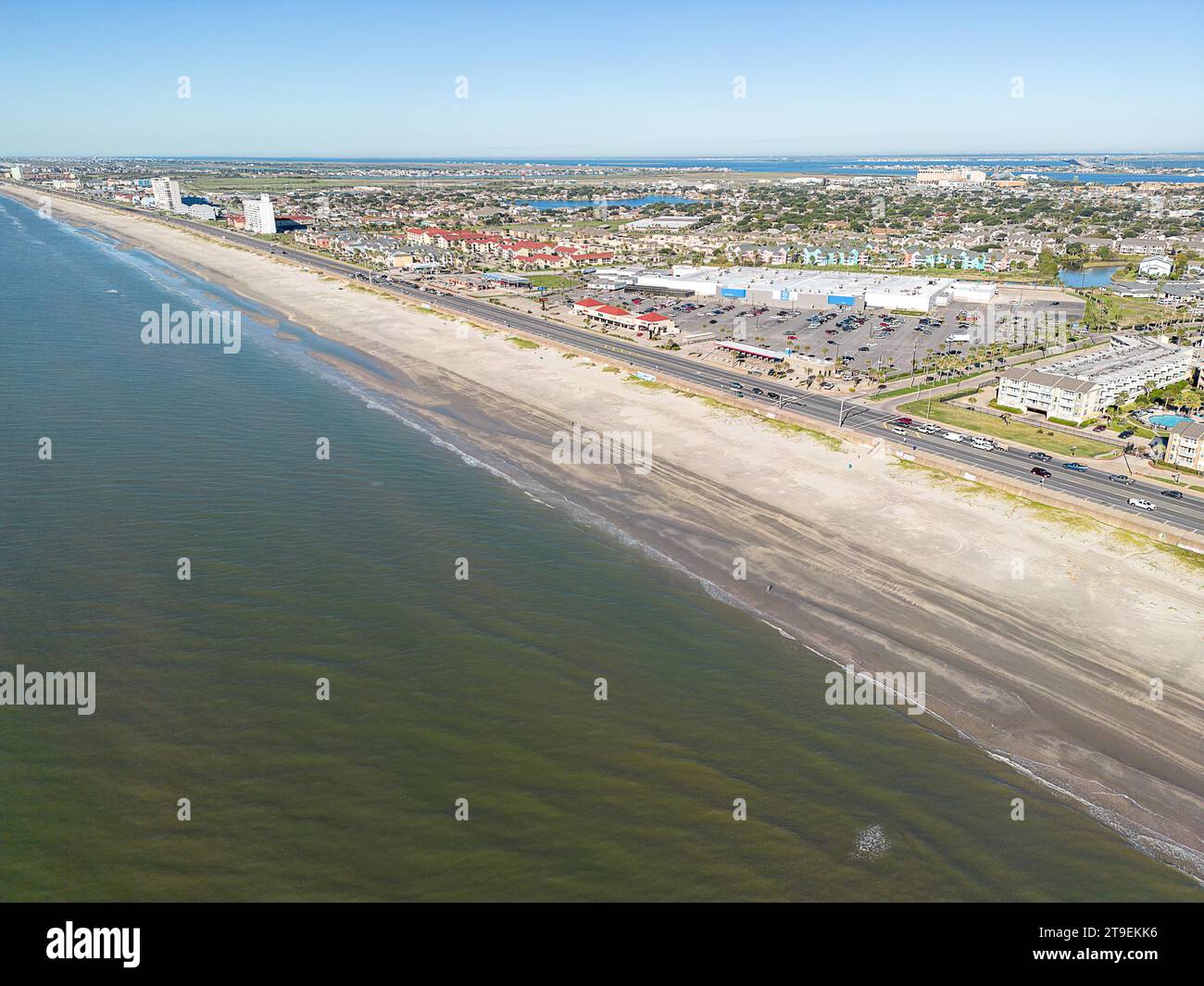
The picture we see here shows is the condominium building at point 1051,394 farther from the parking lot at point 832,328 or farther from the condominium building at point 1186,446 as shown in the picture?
the parking lot at point 832,328

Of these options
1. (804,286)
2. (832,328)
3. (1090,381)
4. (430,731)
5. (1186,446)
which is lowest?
(430,731)

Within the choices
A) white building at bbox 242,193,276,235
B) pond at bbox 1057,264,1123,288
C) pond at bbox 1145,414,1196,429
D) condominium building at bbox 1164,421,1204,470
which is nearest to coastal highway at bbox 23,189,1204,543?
condominium building at bbox 1164,421,1204,470

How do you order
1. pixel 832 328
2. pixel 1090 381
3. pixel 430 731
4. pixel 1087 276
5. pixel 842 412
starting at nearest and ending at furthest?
1. pixel 430 731
2. pixel 1090 381
3. pixel 842 412
4. pixel 832 328
5. pixel 1087 276

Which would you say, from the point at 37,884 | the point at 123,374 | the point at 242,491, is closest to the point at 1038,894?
the point at 37,884

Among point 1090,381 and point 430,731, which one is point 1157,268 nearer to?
point 1090,381

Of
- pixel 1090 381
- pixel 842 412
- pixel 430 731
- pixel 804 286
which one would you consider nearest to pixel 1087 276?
pixel 804 286

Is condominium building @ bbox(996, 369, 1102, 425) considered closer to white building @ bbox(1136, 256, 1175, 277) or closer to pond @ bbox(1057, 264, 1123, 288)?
pond @ bbox(1057, 264, 1123, 288)
